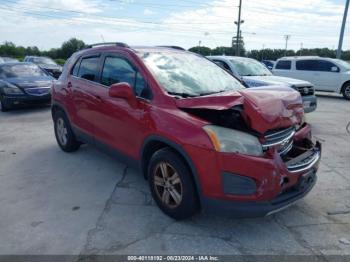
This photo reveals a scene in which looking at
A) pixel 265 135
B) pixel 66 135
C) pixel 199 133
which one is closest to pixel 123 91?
pixel 199 133

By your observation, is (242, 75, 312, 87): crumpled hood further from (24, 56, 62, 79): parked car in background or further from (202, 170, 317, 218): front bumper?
(24, 56, 62, 79): parked car in background

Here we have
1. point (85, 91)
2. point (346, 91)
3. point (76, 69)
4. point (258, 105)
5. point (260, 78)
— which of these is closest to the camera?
point (258, 105)

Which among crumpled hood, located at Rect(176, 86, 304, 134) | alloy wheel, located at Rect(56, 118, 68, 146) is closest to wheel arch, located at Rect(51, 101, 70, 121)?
alloy wheel, located at Rect(56, 118, 68, 146)

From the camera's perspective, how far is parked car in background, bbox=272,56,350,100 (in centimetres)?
1352

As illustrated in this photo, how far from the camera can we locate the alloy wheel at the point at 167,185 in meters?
3.32

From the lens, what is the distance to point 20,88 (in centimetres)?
1013

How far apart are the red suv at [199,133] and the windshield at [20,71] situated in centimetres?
775

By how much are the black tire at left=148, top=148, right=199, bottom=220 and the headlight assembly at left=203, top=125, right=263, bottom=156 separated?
454 millimetres

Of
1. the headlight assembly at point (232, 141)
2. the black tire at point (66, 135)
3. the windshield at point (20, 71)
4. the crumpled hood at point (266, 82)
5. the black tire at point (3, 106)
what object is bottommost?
the black tire at point (3, 106)

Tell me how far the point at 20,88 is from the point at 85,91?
6.36m

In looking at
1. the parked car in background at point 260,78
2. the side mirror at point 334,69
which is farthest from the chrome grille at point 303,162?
the side mirror at point 334,69

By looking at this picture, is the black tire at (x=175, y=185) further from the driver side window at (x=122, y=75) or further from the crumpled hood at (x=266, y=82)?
the crumpled hood at (x=266, y=82)

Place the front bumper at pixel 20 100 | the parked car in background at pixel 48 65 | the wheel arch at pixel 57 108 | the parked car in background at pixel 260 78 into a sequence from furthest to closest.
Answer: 1. the parked car in background at pixel 48 65
2. the front bumper at pixel 20 100
3. the parked car in background at pixel 260 78
4. the wheel arch at pixel 57 108

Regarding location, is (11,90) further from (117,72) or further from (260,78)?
(260,78)
